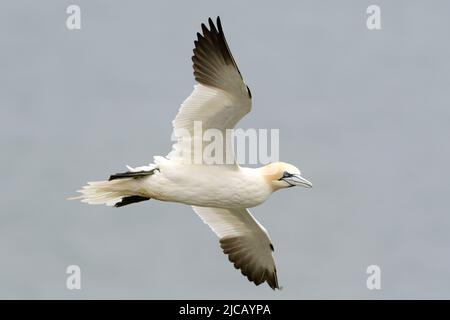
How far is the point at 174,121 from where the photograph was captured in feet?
70.1

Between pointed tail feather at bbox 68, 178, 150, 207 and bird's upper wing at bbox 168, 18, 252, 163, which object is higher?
Result: bird's upper wing at bbox 168, 18, 252, 163

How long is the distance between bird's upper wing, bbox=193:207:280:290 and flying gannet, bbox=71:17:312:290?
0.93 meters

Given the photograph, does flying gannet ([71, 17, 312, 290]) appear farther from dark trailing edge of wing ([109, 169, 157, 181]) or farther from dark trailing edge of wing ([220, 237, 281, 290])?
A: dark trailing edge of wing ([220, 237, 281, 290])

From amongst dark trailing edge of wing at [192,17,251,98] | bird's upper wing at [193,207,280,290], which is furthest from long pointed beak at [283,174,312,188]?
dark trailing edge of wing at [192,17,251,98]

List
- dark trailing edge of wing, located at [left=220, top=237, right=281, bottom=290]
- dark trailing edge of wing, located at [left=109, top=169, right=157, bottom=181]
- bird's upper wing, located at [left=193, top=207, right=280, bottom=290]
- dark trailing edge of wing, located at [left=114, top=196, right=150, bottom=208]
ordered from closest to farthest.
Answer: dark trailing edge of wing, located at [left=109, top=169, right=157, bottom=181] < dark trailing edge of wing, located at [left=114, top=196, right=150, bottom=208] < bird's upper wing, located at [left=193, top=207, right=280, bottom=290] < dark trailing edge of wing, located at [left=220, top=237, right=281, bottom=290]

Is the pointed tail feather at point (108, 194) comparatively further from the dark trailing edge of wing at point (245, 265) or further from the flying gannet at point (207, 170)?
the dark trailing edge of wing at point (245, 265)

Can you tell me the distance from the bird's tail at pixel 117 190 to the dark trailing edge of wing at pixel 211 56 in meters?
1.94

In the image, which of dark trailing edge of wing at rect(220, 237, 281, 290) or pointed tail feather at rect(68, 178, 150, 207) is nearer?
pointed tail feather at rect(68, 178, 150, 207)

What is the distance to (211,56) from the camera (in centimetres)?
2072

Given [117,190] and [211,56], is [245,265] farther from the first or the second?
[211,56]

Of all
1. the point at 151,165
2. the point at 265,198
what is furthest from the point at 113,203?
the point at 265,198

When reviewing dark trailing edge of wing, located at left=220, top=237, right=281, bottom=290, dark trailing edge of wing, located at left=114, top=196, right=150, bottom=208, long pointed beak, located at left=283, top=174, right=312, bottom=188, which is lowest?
dark trailing edge of wing, located at left=220, top=237, right=281, bottom=290

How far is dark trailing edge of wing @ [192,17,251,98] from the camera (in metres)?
20.6

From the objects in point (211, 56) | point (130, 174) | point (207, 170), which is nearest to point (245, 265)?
point (207, 170)
